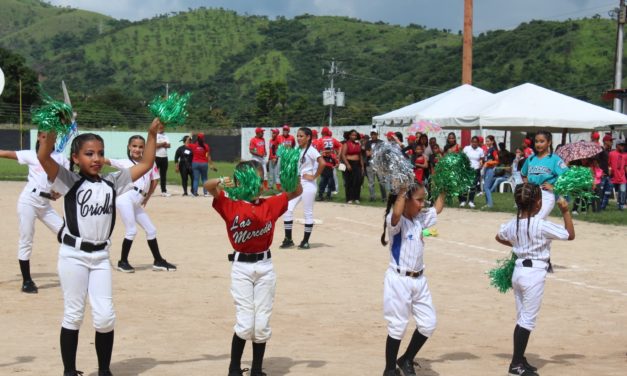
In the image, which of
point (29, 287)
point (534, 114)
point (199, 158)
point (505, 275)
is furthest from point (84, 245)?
point (199, 158)

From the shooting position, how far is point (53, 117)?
6.03 m

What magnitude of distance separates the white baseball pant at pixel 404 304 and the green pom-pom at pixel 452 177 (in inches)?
42.6

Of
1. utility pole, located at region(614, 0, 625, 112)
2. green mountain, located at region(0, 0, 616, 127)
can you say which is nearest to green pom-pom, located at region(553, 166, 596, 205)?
utility pole, located at region(614, 0, 625, 112)

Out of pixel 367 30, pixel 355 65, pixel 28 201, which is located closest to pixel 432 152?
pixel 28 201

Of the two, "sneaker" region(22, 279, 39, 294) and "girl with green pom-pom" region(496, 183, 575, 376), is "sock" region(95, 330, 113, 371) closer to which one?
"girl with green pom-pom" region(496, 183, 575, 376)

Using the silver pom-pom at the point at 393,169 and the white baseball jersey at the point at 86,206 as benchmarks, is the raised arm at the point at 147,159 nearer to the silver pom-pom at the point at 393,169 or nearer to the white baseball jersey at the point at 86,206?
the white baseball jersey at the point at 86,206

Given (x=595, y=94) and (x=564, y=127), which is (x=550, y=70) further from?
(x=564, y=127)

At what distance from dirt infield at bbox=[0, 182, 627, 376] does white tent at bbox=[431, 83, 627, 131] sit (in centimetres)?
616

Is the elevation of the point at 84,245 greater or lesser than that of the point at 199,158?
lesser

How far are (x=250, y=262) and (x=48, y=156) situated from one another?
1601 millimetres

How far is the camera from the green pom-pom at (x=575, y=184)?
7359 mm

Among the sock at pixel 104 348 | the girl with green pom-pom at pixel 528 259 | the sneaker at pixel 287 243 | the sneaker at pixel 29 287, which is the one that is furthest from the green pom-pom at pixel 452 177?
the sneaker at pixel 287 243

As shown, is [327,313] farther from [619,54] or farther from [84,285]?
[619,54]

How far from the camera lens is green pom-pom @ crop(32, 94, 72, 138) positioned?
6012mm
